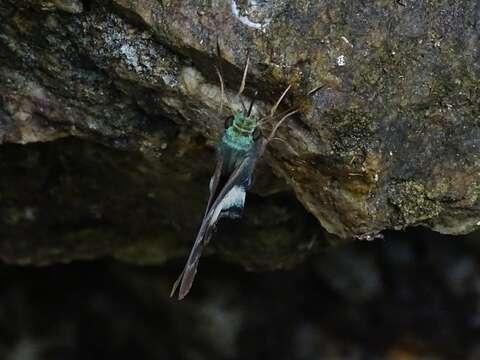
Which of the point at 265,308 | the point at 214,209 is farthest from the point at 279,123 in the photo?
the point at 265,308

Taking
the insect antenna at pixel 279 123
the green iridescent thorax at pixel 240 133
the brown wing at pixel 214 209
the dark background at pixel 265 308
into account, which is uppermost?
the insect antenna at pixel 279 123

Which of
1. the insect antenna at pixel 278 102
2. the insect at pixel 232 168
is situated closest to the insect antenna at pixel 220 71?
the insect at pixel 232 168

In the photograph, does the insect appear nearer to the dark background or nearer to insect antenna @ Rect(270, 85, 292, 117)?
insect antenna @ Rect(270, 85, 292, 117)

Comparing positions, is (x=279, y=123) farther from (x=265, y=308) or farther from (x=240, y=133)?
(x=265, y=308)

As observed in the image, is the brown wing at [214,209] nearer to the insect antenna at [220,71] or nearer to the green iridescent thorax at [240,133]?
the green iridescent thorax at [240,133]

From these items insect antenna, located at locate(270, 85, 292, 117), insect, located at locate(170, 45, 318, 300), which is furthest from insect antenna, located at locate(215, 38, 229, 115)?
insect antenna, located at locate(270, 85, 292, 117)

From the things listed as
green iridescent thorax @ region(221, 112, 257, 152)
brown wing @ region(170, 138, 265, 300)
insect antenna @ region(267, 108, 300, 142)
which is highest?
insect antenna @ region(267, 108, 300, 142)

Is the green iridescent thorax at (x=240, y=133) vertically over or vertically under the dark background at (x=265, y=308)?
over

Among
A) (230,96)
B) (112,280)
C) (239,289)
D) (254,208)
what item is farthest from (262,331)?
(230,96)
